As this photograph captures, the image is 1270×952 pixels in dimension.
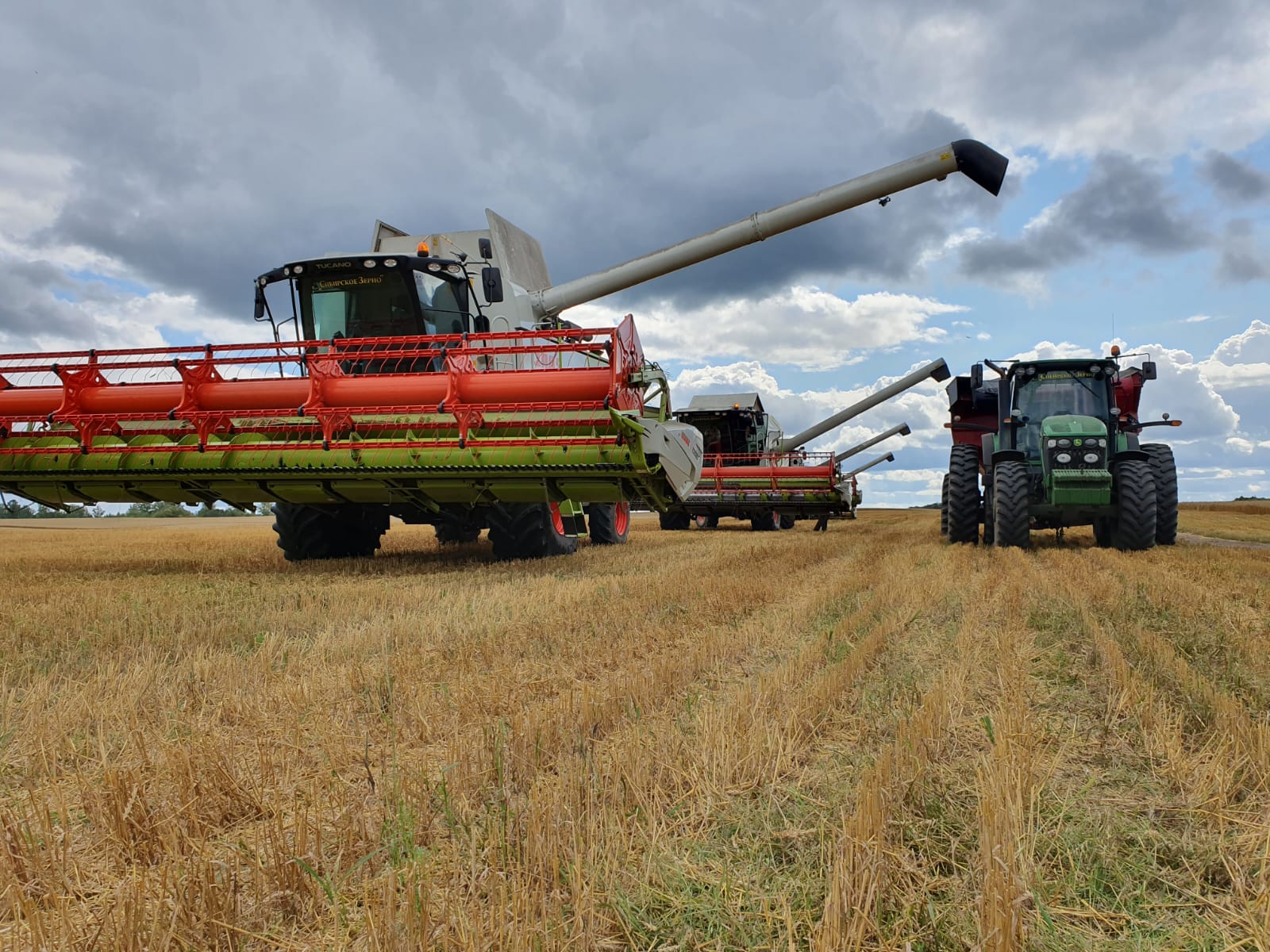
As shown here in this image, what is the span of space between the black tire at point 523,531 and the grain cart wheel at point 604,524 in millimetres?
2571

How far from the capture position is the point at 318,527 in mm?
8648

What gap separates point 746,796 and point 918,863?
48 cm

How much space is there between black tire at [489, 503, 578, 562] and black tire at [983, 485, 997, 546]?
541 centimetres

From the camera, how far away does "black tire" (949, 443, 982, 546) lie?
33.4 ft

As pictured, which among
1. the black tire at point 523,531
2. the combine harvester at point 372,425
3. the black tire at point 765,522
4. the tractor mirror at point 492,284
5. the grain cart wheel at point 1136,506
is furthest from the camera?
the black tire at point 765,522

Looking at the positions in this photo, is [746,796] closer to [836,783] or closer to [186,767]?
[836,783]

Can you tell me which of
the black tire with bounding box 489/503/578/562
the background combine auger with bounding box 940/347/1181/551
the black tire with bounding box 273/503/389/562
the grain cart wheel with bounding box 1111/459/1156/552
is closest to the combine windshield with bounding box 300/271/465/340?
the black tire with bounding box 273/503/389/562

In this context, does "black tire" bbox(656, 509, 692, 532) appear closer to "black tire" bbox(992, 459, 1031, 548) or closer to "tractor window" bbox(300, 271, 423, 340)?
"black tire" bbox(992, 459, 1031, 548)

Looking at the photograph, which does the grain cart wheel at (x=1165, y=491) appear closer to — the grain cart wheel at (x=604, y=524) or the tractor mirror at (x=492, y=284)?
the grain cart wheel at (x=604, y=524)

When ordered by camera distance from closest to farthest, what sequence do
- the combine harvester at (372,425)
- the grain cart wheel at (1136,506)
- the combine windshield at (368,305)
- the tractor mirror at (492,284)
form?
1. the combine harvester at (372,425)
2. the tractor mirror at (492,284)
3. the combine windshield at (368,305)
4. the grain cart wheel at (1136,506)

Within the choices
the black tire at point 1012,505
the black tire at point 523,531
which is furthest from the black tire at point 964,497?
the black tire at point 523,531

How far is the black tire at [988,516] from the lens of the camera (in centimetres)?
1027

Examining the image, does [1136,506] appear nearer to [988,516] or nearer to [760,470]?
[988,516]

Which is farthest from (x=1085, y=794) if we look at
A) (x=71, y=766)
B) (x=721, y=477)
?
(x=721, y=477)
